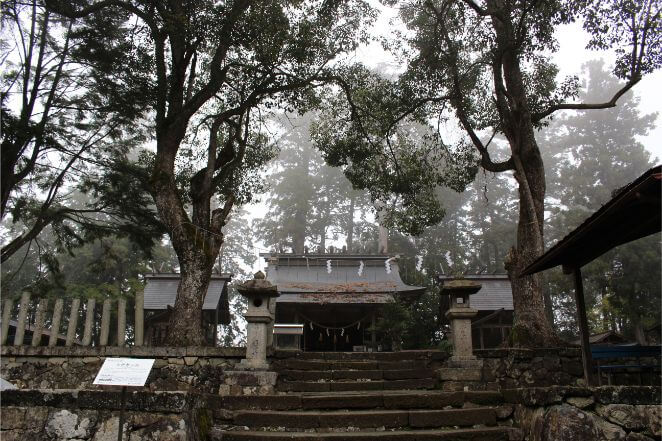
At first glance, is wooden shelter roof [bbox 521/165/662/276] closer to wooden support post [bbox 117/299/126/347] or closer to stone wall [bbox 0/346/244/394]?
stone wall [bbox 0/346/244/394]

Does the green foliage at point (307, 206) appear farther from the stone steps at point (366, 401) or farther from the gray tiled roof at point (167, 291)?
the stone steps at point (366, 401)

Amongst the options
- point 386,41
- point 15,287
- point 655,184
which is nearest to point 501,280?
point 386,41

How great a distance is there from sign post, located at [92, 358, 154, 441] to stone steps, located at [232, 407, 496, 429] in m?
2.30

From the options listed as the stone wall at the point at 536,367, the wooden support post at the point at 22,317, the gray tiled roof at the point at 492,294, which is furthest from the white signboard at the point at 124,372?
the gray tiled roof at the point at 492,294

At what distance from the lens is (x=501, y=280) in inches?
775

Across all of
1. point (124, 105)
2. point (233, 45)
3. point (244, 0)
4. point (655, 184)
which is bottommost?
point (655, 184)

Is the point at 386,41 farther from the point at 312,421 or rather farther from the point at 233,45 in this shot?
the point at 312,421

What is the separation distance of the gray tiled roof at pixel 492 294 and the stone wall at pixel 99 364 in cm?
1224

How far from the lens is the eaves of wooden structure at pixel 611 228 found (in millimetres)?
4000

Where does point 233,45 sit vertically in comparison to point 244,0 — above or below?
below

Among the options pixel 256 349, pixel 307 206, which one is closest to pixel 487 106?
pixel 256 349

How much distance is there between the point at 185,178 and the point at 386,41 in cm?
688

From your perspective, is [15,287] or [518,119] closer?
[518,119]

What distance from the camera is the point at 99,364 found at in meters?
7.92
